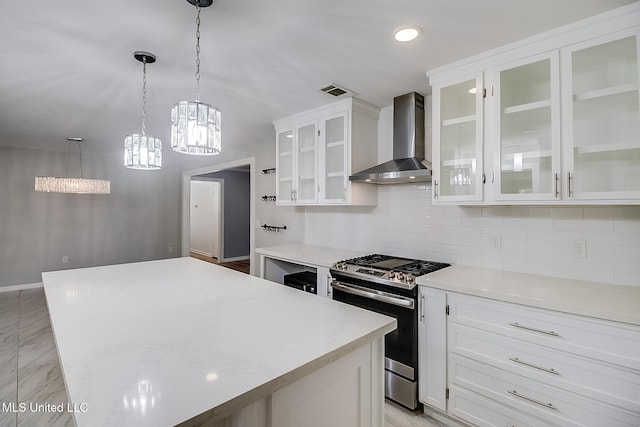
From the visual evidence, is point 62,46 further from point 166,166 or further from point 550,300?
point 166,166

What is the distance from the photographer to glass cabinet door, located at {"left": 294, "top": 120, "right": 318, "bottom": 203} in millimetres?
3170

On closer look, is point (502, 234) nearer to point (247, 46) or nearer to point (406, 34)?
point (406, 34)

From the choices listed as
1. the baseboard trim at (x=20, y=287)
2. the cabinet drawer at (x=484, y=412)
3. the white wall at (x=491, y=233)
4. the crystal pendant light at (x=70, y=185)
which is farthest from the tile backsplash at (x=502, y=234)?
the baseboard trim at (x=20, y=287)

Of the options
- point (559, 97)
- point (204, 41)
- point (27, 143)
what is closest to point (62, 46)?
point (204, 41)

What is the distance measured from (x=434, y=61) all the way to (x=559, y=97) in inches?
30.7

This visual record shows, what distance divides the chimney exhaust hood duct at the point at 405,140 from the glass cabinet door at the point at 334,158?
25cm

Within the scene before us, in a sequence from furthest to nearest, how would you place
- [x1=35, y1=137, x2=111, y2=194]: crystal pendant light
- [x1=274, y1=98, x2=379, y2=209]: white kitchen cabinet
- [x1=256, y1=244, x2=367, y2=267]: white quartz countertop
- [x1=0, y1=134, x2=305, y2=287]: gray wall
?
1. [x1=35, y1=137, x2=111, y2=194]: crystal pendant light
2. [x1=0, y1=134, x2=305, y2=287]: gray wall
3. [x1=274, y1=98, x2=379, y2=209]: white kitchen cabinet
4. [x1=256, y1=244, x2=367, y2=267]: white quartz countertop

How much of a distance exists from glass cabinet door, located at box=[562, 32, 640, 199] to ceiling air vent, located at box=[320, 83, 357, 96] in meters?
1.46

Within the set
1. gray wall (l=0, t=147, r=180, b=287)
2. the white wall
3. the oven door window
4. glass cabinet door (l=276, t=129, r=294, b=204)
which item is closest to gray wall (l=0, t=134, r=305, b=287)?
gray wall (l=0, t=147, r=180, b=287)

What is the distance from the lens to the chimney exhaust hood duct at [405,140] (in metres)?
2.51

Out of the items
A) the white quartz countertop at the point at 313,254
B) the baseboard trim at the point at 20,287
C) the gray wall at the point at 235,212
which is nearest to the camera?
the white quartz countertop at the point at 313,254

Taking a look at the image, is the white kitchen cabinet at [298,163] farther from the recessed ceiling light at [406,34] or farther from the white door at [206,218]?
the white door at [206,218]

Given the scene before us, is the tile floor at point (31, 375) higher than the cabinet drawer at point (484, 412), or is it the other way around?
the cabinet drawer at point (484, 412)

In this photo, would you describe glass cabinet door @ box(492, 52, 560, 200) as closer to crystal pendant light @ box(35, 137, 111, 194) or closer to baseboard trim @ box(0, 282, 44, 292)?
crystal pendant light @ box(35, 137, 111, 194)
